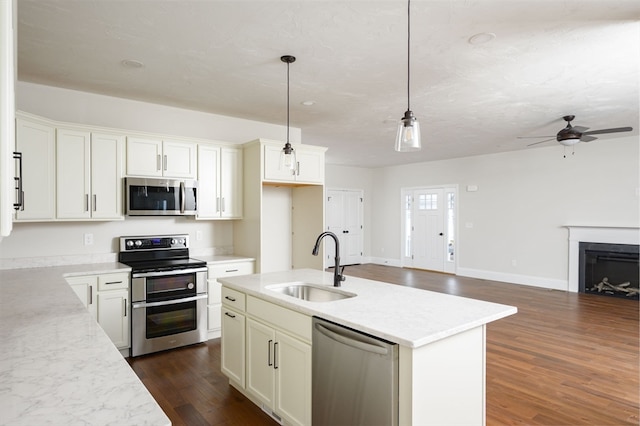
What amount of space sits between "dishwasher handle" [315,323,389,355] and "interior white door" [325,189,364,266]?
23.4 feet

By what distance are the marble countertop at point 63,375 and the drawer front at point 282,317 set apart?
3.29ft

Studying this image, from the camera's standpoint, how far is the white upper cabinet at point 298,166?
4379mm

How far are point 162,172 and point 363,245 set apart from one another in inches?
273

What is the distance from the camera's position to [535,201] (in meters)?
7.27

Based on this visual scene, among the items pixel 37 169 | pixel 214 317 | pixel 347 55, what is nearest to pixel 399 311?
pixel 347 55

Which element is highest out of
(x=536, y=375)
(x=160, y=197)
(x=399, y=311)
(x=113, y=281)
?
(x=160, y=197)

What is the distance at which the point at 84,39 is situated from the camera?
2.71m

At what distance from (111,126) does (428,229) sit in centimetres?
710

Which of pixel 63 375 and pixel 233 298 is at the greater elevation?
pixel 63 375

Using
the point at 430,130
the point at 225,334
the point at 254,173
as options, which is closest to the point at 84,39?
the point at 254,173

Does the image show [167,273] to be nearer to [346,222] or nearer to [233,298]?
[233,298]

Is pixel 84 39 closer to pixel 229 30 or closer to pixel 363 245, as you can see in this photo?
pixel 229 30

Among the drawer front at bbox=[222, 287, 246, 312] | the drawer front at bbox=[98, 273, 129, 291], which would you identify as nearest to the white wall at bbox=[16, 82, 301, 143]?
the drawer front at bbox=[98, 273, 129, 291]

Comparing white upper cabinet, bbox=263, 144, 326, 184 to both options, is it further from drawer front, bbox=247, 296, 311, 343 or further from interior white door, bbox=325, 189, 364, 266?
interior white door, bbox=325, 189, 364, 266
